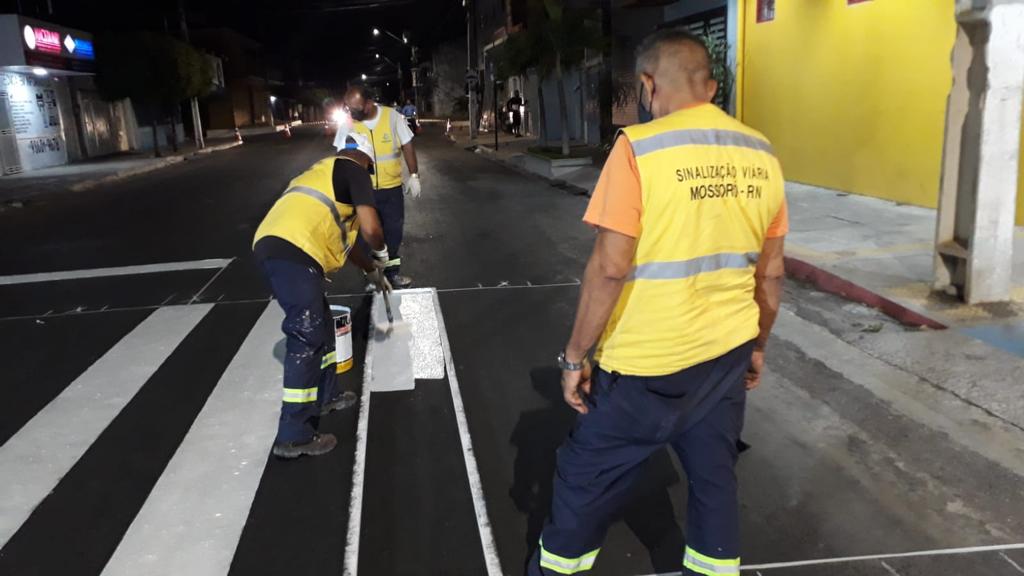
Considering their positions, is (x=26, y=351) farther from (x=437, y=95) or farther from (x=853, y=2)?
(x=437, y=95)

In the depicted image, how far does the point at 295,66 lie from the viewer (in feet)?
363

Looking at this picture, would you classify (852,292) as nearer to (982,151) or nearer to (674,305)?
(982,151)

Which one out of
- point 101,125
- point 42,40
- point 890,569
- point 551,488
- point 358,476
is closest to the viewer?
point 890,569

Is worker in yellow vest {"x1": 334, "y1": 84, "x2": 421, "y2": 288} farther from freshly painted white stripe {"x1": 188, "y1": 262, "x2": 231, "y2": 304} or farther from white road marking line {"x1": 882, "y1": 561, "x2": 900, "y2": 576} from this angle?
white road marking line {"x1": 882, "y1": 561, "x2": 900, "y2": 576}

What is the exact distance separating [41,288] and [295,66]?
109175mm

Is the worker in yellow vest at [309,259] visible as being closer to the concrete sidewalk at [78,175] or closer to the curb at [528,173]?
the curb at [528,173]

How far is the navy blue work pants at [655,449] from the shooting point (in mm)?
2537

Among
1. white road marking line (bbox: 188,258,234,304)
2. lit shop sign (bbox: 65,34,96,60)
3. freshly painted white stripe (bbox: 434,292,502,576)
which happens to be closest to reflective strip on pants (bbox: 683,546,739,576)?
freshly painted white stripe (bbox: 434,292,502,576)

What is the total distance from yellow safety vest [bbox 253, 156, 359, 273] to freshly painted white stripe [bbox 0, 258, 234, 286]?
5423mm

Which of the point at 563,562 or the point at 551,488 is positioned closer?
the point at 563,562

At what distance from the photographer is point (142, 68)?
99.8ft

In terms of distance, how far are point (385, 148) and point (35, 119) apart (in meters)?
24.7

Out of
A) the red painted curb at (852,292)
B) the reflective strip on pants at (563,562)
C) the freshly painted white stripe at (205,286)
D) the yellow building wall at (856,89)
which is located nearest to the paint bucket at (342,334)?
the reflective strip on pants at (563,562)

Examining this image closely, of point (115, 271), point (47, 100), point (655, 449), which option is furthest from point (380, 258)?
point (47, 100)
